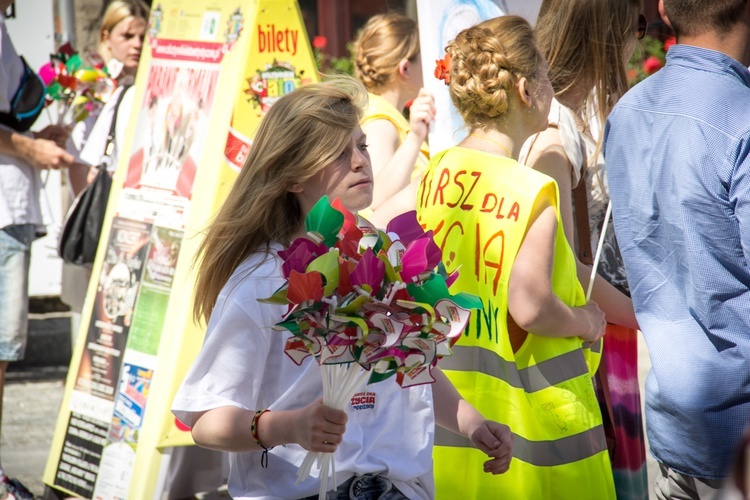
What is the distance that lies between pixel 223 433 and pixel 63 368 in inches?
229

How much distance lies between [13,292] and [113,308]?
0.49 meters

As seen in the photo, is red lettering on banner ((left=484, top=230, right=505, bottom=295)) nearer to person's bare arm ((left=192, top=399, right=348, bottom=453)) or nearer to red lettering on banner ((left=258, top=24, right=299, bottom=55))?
person's bare arm ((left=192, top=399, right=348, bottom=453))

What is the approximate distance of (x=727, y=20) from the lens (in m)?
2.24

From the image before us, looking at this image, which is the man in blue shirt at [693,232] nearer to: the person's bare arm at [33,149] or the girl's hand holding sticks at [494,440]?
the girl's hand holding sticks at [494,440]

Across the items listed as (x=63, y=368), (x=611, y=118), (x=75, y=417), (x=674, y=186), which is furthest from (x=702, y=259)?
(x=63, y=368)

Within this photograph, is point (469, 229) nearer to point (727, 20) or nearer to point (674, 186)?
point (674, 186)

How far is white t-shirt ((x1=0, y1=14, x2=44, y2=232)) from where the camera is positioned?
454 centimetres

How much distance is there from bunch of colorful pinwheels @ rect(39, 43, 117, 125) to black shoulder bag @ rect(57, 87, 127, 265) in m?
0.45

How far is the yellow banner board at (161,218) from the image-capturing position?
409 centimetres

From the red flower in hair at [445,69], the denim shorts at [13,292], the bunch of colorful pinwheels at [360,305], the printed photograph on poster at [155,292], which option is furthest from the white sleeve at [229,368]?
the denim shorts at [13,292]

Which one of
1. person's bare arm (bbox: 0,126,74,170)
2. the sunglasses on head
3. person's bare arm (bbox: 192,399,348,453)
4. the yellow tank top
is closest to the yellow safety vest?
person's bare arm (bbox: 192,399,348,453)

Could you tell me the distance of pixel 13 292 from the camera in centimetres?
452

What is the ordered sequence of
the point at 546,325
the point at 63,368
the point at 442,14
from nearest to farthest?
the point at 546,325
the point at 442,14
the point at 63,368

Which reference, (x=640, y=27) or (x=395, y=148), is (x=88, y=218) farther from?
(x=640, y=27)
